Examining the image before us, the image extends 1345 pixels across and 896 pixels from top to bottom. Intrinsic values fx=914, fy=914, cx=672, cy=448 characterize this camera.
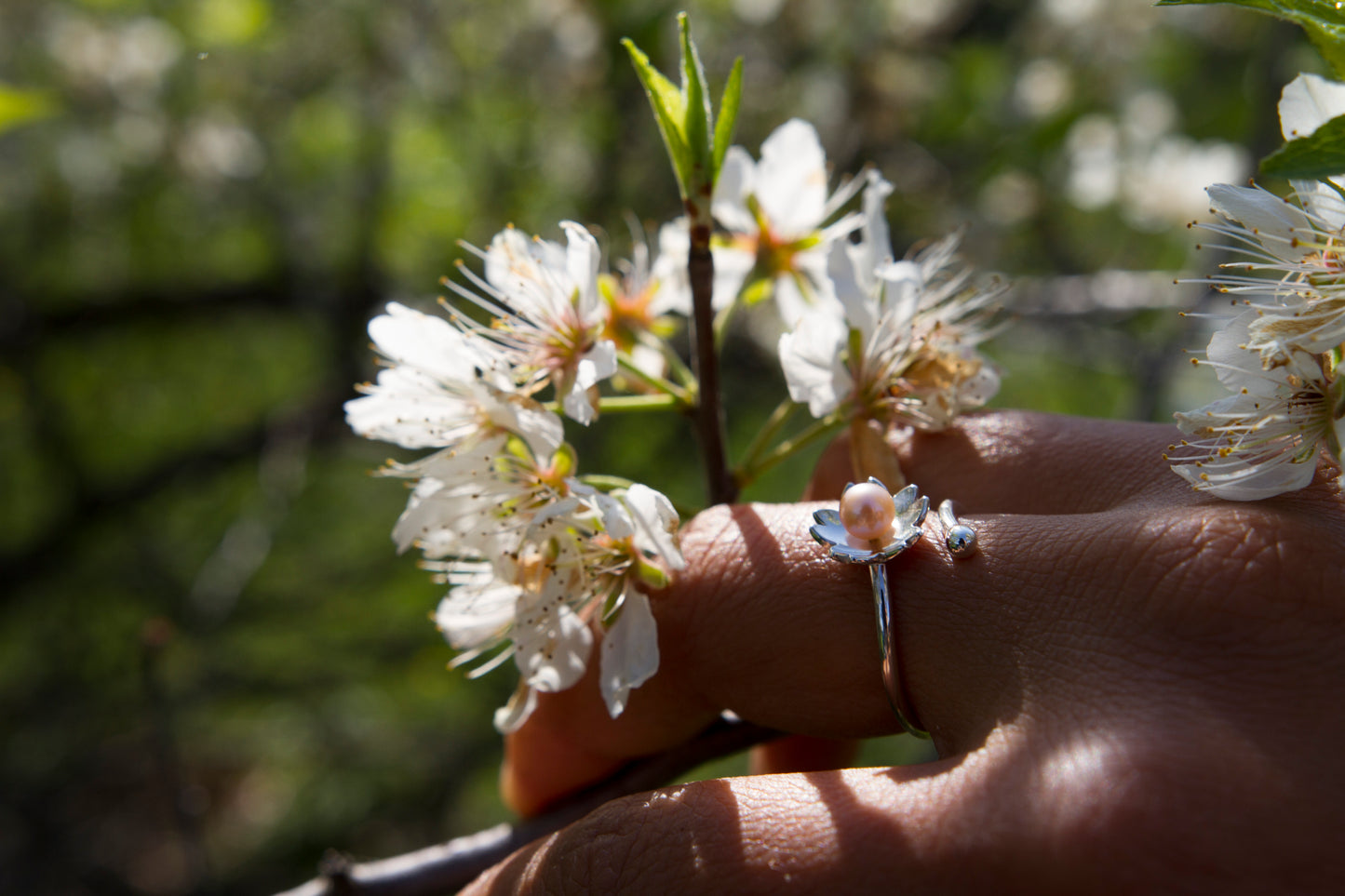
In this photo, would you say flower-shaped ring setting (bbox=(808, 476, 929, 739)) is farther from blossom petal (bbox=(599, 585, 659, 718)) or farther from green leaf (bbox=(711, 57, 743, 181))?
green leaf (bbox=(711, 57, 743, 181))

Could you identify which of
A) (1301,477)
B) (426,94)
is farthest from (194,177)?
(1301,477)

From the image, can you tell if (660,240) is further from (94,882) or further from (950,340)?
(94,882)

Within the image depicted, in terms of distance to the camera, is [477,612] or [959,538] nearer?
[959,538]

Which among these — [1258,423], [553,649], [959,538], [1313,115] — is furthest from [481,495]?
[1313,115]

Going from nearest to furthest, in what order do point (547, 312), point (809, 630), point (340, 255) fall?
point (809, 630)
point (547, 312)
point (340, 255)

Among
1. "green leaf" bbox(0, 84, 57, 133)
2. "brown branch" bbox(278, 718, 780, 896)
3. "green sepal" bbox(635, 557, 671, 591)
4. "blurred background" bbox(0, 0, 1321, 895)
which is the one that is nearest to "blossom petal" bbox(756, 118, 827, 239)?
"green sepal" bbox(635, 557, 671, 591)

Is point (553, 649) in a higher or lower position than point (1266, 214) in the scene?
lower

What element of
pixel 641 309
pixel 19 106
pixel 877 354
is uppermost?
Answer: pixel 19 106

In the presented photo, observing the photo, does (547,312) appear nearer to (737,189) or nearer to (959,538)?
(737,189)
